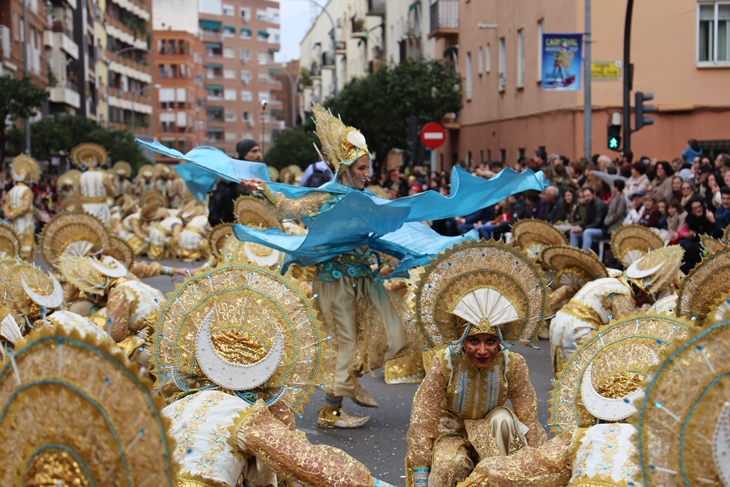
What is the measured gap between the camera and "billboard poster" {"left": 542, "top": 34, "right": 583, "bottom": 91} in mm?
19828

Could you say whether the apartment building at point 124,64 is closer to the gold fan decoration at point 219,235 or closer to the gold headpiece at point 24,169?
the gold headpiece at point 24,169

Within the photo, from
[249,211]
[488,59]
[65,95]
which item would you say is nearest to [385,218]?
[249,211]

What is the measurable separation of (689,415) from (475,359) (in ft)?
7.01

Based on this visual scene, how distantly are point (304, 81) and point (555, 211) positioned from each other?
78416 mm

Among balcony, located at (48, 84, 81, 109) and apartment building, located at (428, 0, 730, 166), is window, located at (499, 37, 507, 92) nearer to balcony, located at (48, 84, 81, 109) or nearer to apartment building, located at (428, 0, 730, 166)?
apartment building, located at (428, 0, 730, 166)

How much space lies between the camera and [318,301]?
7.63 meters

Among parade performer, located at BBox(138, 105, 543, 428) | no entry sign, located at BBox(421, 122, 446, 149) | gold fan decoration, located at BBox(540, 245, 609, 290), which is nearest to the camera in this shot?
parade performer, located at BBox(138, 105, 543, 428)

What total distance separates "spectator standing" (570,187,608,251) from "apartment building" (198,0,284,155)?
358 ft

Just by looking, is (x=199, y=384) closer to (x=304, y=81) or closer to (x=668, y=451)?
(x=668, y=451)

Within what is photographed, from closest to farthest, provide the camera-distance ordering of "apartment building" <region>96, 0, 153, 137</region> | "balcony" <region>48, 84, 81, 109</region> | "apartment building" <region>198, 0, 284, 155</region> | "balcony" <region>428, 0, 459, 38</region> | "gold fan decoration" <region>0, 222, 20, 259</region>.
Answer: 1. "gold fan decoration" <region>0, 222, 20, 259</region>
2. "balcony" <region>428, 0, 459, 38</region>
3. "balcony" <region>48, 84, 81, 109</region>
4. "apartment building" <region>96, 0, 153, 137</region>
5. "apartment building" <region>198, 0, 284, 155</region>

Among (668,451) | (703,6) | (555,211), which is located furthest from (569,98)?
(668,451)

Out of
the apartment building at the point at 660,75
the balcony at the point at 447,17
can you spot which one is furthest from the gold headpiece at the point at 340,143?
the balcony at the point at 447,17

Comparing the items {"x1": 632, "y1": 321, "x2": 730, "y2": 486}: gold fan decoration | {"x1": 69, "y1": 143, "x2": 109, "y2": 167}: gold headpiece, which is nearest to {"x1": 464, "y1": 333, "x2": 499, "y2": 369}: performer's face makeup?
{"x1": 632, "y1": 321, "x2": 730, "y2": 486}: gold fan decoration

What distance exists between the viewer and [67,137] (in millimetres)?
40594
